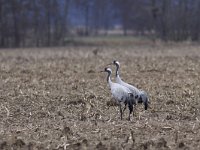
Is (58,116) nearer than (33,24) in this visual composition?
Yes

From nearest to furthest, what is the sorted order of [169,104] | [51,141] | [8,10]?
[51,141] < [169,104] < [8,10]

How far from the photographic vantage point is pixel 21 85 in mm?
19344

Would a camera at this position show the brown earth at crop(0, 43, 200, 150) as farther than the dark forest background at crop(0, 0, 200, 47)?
No

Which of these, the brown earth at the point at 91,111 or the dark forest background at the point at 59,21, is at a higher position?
the dark forest background at the point at 59,21

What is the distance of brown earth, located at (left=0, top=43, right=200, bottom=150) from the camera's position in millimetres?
11039

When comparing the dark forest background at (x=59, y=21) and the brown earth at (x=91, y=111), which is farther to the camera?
the dark forest background at (x=59, y=21)

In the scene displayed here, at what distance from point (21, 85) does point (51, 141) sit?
8.52 meters

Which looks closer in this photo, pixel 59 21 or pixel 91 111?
pixel 91 111

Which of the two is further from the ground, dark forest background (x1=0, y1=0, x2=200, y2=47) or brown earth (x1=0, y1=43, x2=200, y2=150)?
dark forest background (x1=0, y1=0, x2=200, y2=47)

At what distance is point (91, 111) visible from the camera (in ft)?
46.9

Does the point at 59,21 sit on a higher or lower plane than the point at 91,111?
higher

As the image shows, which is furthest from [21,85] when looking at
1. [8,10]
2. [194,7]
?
[194,7]

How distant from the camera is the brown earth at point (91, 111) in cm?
1104

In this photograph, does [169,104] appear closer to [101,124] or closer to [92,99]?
[92,99]
